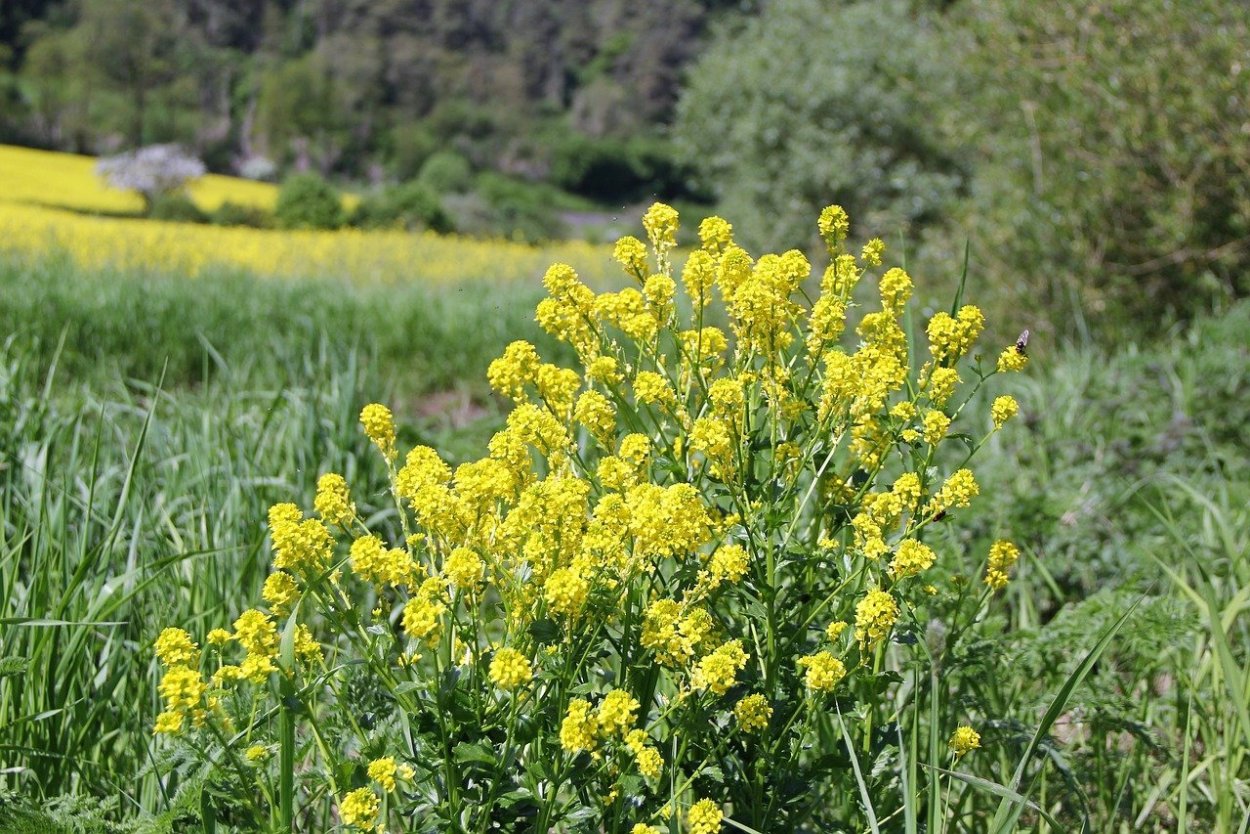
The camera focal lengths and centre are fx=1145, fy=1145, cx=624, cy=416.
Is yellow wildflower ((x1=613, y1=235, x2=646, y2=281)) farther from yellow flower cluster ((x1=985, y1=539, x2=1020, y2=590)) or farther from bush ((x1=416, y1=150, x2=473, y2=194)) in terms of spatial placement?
bush ((x1=416, y1=150, x2=473, y2=194))

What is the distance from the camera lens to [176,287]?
7.57m

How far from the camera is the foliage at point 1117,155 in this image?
5.62 m

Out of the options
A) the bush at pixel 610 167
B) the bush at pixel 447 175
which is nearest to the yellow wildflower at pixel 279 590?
the bush at pixel 447 175

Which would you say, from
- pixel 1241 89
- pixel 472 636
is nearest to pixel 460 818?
pixel 472 636

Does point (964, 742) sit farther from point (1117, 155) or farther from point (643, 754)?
point (1117, 155)

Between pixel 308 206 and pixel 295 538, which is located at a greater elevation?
pixel 295 538

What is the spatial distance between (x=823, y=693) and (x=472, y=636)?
17.6 inches

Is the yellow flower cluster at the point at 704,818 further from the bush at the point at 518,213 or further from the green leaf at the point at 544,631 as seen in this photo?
the bush at the point at 518,213

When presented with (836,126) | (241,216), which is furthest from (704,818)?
(241,216)

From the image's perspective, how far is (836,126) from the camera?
1285 cm

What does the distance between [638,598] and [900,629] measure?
41 cm

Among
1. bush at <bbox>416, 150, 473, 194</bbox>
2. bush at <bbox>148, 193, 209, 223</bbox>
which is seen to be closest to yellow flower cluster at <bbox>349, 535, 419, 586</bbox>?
bush at <bbox>148, 193, 209, 223</bbox>

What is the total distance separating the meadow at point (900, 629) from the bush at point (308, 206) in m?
12.0

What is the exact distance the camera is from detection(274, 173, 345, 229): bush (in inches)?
691
